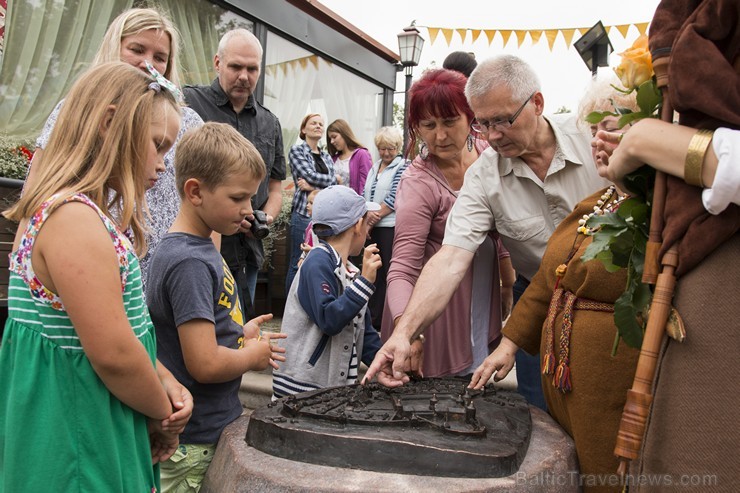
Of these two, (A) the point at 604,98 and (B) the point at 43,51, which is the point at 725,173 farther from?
(B) the point at 43,51

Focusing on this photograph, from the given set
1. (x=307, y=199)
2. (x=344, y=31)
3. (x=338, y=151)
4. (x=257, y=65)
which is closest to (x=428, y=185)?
(x=257, y=65)

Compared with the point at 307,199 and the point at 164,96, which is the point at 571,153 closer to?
the point at 164,96

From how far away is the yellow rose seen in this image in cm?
149

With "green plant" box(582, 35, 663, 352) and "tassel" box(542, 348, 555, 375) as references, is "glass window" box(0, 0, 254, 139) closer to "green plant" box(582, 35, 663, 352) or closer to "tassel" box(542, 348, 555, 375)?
"tassel" box(542, 348, 555, 375)

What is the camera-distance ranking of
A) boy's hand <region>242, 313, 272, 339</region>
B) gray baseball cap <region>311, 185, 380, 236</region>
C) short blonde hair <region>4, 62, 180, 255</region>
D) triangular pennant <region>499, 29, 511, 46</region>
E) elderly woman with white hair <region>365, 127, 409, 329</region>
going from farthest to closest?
triangular pennant <region>499, 29, 511, 46</region>, elderly woman with white hair <region>365, 127, 409, 329</region>, gray baseball cap <region>311, 185, 380, 236</region>, boy's hand <region>242, 313, 272, 339</region>, short blonde hair <region>4, 62, 180, 255</region>

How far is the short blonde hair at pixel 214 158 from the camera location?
2.04 metres

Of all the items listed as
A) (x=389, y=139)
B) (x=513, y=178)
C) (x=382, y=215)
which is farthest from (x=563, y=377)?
(x=389, y=139)

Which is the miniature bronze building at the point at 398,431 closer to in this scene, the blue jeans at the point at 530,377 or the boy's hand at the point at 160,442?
the boy's hand at the point at 160,442

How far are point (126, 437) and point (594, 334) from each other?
1236 millimetres

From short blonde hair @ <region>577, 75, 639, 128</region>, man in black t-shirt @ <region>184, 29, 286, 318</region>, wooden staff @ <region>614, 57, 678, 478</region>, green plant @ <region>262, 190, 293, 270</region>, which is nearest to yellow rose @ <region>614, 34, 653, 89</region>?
wooden staff @ <region>614, 57, 678, 478</region>

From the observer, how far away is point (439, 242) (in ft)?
10.0

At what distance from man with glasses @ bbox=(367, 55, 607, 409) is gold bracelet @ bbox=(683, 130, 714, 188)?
4.41ft

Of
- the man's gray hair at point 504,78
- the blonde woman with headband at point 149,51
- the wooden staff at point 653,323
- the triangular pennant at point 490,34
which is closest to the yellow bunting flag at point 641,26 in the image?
the triangular pennant at point 490,34

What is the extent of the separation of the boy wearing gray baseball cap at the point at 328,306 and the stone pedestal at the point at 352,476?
0.91 meters
